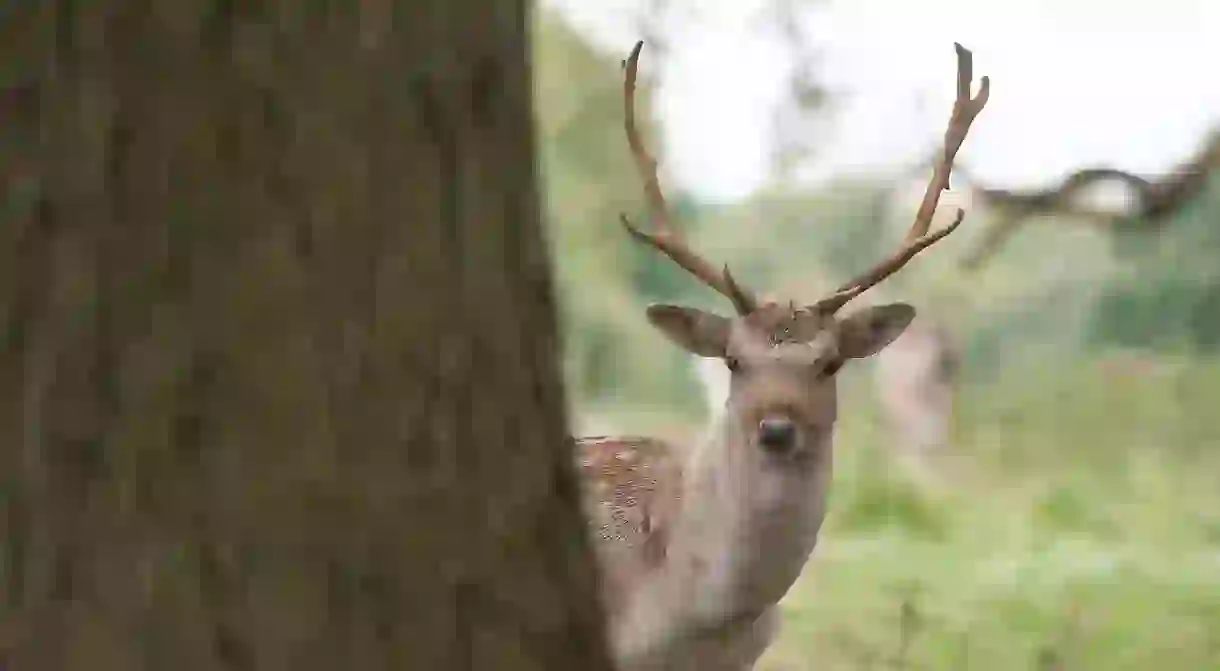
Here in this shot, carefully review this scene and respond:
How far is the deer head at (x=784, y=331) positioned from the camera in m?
1.52

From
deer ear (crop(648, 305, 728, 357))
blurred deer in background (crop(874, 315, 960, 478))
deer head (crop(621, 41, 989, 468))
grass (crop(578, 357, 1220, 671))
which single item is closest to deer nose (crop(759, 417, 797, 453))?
deer head (crop(621, 41, 989, 468))

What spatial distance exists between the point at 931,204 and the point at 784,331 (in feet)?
0.98

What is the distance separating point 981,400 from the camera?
2.64m

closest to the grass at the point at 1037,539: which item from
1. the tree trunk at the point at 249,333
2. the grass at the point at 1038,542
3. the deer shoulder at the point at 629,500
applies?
the grass at the point at 1038,542

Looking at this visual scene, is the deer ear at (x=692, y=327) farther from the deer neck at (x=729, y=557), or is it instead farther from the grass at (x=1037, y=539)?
the grass at (x=1037, y=539)

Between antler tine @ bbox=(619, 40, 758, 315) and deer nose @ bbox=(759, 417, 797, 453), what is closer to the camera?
deer nose @ bbox=(759, 417, 797, 453)

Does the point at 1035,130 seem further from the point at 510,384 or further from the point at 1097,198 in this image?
the point at 510,384

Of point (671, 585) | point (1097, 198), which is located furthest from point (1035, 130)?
point (671, 585)

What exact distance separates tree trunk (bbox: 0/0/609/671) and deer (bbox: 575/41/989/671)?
963 mm

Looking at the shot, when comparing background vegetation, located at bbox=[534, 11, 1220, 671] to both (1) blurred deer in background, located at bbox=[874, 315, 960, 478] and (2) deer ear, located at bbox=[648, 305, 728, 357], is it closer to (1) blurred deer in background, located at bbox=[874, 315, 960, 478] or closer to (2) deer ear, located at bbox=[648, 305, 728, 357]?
(1) blurred deer in background, located at bbox=[874, 315, 960, 478]

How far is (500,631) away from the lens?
596 millimetres

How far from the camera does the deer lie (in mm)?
1537

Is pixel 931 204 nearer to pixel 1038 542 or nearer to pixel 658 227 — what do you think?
pixel 658 227

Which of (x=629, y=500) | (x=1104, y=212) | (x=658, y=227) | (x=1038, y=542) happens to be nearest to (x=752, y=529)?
(x=629, y=500)
